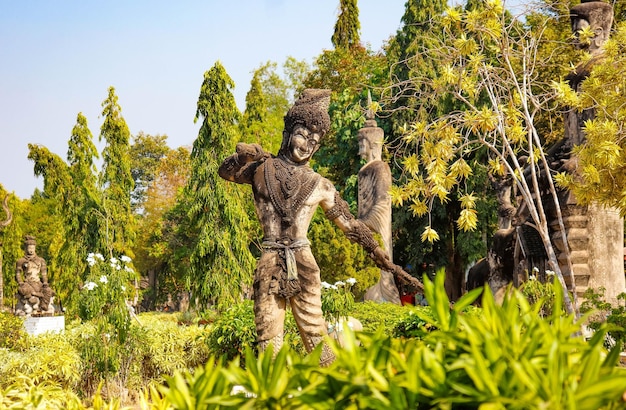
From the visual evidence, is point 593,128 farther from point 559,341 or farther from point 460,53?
point 559,341

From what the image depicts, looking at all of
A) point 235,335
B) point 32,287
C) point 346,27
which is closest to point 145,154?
point 346,27

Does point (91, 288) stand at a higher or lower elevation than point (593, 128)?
lower

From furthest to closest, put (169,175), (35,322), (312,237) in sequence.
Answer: (169,175) < (312,237) < (35,322)

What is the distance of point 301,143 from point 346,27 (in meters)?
32.2

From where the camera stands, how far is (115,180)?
2148 cm

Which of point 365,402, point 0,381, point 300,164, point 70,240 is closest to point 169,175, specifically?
point 70,240

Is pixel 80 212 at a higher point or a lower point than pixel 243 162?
higher

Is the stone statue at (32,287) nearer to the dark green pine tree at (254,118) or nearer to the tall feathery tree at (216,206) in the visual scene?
the tall feathery tree at (216,206)

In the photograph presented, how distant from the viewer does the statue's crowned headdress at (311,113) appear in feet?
21.1

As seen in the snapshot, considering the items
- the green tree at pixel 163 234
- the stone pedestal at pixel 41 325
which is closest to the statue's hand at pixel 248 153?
the stone pedestal at pixel 41 325

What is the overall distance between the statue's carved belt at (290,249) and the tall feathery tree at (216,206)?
1152 cm

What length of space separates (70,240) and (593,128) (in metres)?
17.1

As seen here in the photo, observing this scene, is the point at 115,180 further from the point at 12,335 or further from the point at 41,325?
the point at 12,335

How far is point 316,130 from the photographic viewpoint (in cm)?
648
